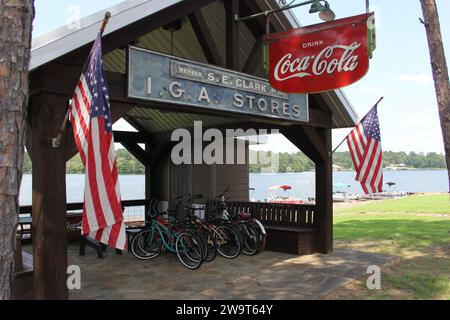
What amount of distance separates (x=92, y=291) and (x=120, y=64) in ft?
17.1

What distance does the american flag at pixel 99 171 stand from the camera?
383 cm

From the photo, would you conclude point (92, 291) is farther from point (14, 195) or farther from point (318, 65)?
point (318, 65)

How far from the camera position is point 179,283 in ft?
21.0

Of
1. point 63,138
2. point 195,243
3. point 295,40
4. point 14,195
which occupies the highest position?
point 295,40

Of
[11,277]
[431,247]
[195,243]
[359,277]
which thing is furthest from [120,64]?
[431,247]

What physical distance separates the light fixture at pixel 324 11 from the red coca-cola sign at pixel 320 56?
175mm

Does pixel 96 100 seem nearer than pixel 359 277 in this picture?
Yes

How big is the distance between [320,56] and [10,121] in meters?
4.44

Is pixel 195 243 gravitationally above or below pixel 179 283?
above

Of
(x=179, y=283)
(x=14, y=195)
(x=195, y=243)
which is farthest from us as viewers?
(x=195, y=243)

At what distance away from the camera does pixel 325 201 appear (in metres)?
8.98

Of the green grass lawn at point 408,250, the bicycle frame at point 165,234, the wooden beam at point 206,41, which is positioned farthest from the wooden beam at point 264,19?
the green grass lawn at point 408,250

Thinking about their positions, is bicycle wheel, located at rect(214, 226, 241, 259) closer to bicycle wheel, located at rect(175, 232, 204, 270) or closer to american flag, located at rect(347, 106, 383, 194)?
bicycle wheel, located at rect(175, 232, 204, 270)

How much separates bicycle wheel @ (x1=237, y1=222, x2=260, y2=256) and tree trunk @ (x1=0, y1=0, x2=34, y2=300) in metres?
5.81
